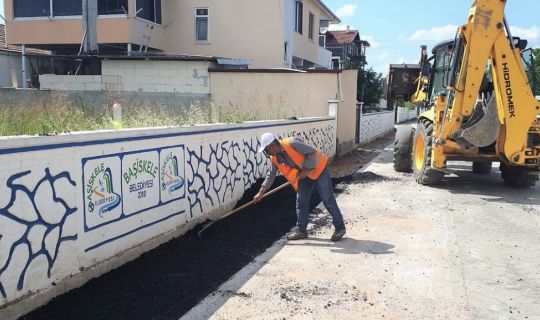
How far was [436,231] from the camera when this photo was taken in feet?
23.2

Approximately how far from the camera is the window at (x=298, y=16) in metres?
24.6

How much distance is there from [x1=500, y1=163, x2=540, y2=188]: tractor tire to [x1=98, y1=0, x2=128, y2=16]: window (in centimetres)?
1558

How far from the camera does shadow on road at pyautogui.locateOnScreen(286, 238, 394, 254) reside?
612 centimetres

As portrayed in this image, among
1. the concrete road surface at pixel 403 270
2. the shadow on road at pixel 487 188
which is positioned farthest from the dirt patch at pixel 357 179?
the concrete road surface at pixel 403 270

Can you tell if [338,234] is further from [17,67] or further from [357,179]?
[17,67]

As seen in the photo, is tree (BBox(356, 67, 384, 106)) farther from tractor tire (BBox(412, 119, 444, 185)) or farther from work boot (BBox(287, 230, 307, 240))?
work boot (BBox(287, 230, 307, 240))

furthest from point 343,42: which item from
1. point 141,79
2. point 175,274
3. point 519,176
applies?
point 175,274

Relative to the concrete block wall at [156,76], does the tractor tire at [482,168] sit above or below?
below

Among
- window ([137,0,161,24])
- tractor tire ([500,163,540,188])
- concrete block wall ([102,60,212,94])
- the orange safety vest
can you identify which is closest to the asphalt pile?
the orange safety vest

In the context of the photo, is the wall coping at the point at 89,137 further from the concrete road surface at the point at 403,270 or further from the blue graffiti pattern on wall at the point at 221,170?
the concrete road surface at the point at 403,270

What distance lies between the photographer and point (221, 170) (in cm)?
754

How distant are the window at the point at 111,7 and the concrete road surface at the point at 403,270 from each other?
48.3ft

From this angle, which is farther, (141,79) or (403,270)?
(141,79)

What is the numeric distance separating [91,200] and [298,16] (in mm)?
22241
